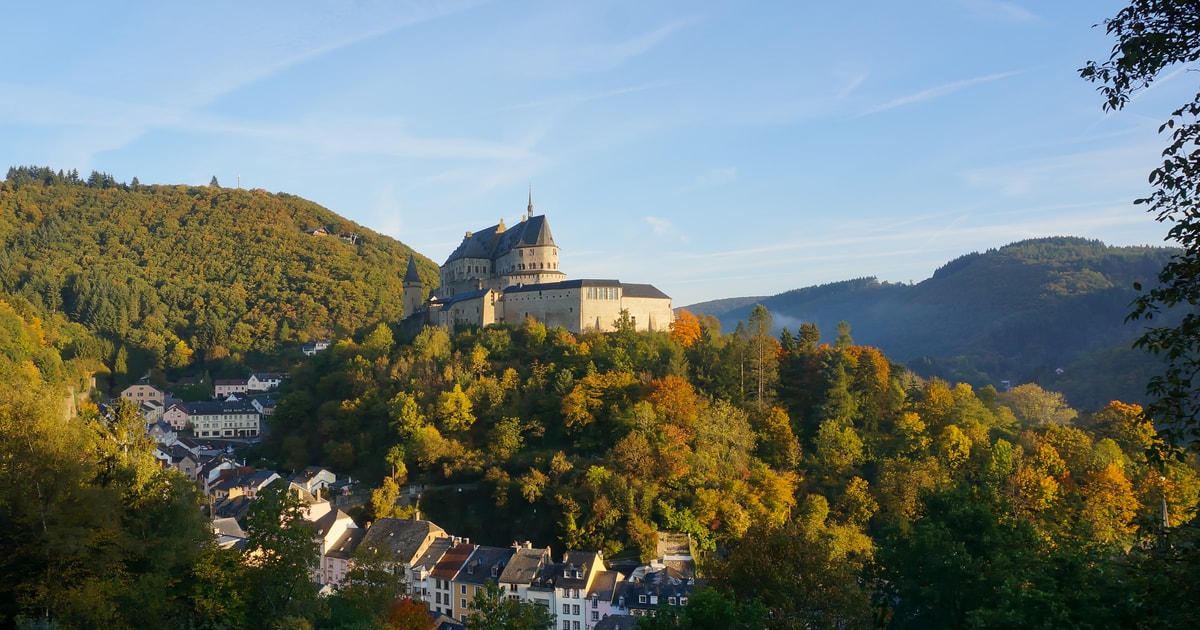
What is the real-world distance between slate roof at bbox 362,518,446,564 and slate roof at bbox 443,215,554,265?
996 inches

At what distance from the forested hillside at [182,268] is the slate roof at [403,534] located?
181 ft

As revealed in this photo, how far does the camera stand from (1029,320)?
13538 centimetres

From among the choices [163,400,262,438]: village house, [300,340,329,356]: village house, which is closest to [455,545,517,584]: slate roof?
[163,400,262,438]: village house

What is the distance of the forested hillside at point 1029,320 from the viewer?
104 meters

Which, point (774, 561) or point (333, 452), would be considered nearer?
point (774, 561)

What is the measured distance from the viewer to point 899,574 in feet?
64.0

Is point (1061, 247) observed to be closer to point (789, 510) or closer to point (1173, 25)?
point (789, 510)

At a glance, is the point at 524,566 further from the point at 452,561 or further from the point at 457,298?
the point at 457,298

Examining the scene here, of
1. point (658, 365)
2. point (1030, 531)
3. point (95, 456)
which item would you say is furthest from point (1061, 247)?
point (95, 456)

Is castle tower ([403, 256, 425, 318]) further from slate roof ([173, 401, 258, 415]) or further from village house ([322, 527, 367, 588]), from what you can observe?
village house ([322, 527, 367, 588])

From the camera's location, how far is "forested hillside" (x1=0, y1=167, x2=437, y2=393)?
97188 millimetres

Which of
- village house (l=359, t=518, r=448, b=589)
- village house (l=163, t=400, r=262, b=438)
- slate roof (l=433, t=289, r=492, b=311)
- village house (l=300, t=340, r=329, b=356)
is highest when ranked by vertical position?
slate roof (l=433, t=289, r=492, b=311)

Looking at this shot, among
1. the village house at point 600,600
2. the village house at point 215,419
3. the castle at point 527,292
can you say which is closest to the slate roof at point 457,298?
the castle at point 527,292

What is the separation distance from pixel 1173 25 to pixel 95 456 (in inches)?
806
